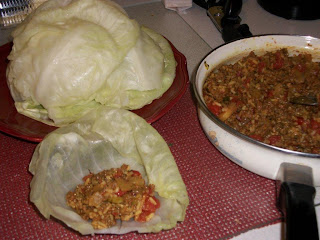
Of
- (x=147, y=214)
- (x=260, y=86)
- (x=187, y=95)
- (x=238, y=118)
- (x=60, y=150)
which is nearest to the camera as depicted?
(x=147, y=214)

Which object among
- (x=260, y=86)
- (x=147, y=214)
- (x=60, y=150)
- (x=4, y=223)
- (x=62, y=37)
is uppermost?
(x=62, y=37)

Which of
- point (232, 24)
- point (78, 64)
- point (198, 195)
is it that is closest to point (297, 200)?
point (198, 195)

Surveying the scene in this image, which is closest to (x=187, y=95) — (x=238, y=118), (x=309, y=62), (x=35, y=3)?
(x=238, y=118)

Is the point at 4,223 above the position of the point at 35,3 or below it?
below

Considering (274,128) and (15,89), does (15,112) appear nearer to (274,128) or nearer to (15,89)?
(15,89)

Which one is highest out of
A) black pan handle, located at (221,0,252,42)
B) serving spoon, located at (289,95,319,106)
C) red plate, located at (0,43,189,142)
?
serving spoon, located at (289,95,319,106)

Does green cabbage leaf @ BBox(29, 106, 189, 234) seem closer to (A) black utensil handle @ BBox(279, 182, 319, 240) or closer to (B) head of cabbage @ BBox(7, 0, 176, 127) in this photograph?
(B) head of cabbage @ BBox(7, 0, 176, 127)

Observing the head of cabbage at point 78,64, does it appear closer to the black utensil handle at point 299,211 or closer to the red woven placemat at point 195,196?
the red woven placemat at point 195,196

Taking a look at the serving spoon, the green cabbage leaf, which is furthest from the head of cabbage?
the serving spoon
